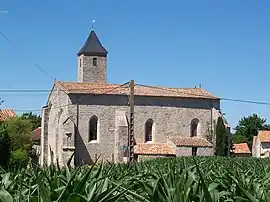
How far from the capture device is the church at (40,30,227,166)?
188ft

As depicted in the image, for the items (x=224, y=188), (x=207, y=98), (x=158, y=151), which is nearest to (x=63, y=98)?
(x=158, y=151)

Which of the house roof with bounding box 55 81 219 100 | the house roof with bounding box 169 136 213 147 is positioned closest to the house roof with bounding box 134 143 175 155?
the house roof with bounding box 169 136 213 147

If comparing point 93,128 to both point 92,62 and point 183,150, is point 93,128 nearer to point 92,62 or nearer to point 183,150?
point 183,150

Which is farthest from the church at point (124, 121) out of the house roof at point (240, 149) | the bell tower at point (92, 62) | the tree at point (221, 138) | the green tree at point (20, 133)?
the house roof at point (240, 149)

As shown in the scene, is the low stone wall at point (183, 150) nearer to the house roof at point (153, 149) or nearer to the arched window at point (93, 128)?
the house roof at point (153, 149)

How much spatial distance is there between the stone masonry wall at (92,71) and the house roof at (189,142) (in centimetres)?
1611

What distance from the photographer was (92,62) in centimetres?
7262

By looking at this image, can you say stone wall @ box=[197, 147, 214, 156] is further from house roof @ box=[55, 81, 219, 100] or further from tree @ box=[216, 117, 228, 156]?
house roof @ box=[55, 81, 219, 100]

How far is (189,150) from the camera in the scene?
57.9 m

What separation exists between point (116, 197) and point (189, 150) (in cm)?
5483

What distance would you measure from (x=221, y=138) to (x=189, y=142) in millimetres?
3488

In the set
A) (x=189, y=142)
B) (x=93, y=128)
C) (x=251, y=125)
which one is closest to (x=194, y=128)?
(x=189, y=142)

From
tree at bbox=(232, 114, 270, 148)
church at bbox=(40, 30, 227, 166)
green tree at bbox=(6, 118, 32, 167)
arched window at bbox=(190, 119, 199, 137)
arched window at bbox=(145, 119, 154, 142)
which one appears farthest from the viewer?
tree at bbox=(232, 114, 270, 148)

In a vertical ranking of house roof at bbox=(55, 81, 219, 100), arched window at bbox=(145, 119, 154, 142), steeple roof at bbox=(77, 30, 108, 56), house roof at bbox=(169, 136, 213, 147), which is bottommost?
house roof at bbox=(169, 136, 213, 147)
